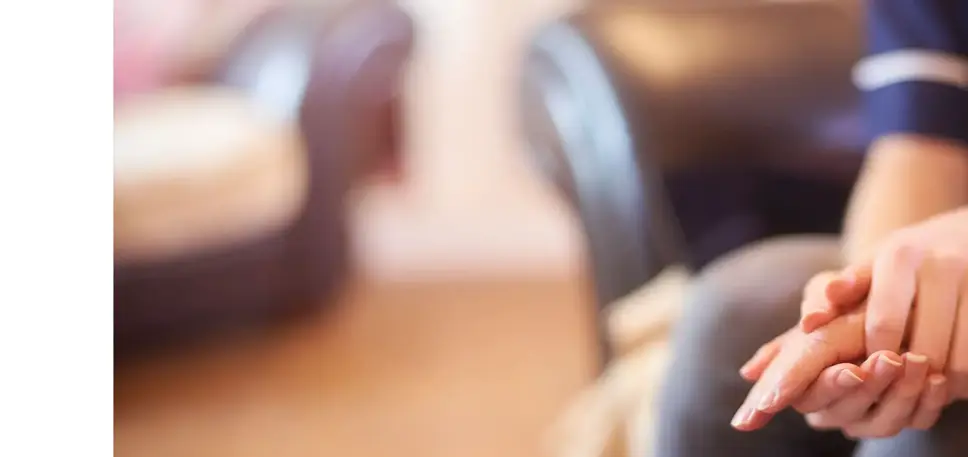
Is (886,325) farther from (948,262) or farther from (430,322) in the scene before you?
(430,322)

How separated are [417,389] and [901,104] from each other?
4.02 ft

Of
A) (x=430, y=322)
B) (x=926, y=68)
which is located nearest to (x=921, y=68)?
(x=926, y=68)

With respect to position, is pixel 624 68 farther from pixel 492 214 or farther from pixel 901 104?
pixel 492 214

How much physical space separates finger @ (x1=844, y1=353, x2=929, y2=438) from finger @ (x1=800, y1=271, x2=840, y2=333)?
0.05 m

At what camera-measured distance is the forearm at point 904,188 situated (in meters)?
0.71

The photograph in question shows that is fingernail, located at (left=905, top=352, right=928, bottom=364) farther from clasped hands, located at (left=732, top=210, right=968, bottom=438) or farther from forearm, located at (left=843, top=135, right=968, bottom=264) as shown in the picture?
forearm, located at (left=843, top=135, right=968, bottom=264)

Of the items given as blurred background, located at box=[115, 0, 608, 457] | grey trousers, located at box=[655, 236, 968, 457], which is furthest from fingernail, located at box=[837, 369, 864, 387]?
blurred background, located at box=[115, 0, 608, 457]

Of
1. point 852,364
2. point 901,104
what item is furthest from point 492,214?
point 852,364

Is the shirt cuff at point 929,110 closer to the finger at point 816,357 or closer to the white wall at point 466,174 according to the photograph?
the finger at point 816,357

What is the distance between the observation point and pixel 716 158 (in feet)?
3.48

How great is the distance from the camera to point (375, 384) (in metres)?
1.86

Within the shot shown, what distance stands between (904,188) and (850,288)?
0.59ft
